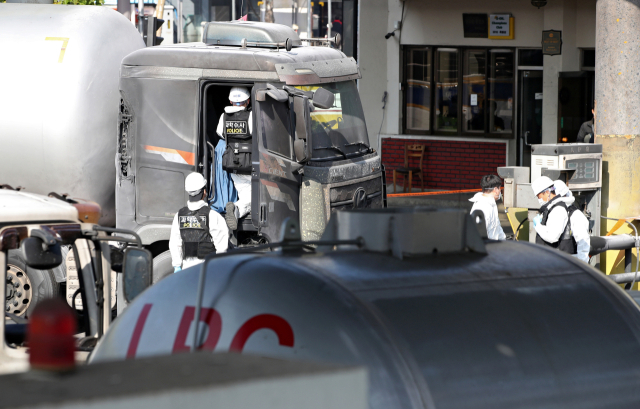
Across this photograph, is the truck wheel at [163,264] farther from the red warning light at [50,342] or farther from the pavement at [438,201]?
the pavement at [438,201]

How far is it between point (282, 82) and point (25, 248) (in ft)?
15.6

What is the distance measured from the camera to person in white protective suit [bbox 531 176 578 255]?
318 inches

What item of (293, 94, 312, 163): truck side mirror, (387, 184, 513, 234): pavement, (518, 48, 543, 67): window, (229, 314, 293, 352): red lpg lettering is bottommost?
(387, 184, 513, 234): pavement

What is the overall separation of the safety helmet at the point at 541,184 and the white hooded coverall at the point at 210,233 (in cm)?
308

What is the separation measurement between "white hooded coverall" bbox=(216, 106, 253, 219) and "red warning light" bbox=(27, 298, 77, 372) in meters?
Answer: 6.96

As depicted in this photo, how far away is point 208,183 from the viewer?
8.64 metres

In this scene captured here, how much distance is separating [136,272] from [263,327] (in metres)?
1.76

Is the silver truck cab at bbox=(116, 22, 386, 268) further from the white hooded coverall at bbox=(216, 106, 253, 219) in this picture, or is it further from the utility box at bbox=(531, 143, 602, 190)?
the utility box at bbox=(531, 143, 602, 190)

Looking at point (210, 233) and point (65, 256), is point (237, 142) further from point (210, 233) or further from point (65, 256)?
point (65, 256)

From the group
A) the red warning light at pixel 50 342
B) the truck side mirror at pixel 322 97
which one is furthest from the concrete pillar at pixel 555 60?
the red warning light at pixel 50 342

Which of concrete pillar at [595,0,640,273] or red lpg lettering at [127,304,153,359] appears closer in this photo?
red lpg lettering at [127,304,153,359]

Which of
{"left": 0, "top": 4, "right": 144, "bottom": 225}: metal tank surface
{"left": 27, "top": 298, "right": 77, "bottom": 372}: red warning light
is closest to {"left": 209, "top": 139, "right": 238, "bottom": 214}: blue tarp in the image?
{"left": 0, "top": 4, "right": 144, "bottom": 225}: metal tank surface

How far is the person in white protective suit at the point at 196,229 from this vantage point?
7812mm

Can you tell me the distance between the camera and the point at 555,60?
17.2 metres
